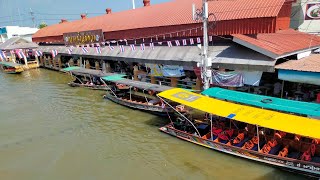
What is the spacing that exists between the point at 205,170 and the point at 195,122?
4.78 m

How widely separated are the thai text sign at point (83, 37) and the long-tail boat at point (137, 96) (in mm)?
12586

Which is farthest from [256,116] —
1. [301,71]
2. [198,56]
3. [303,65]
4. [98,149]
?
[198,56]

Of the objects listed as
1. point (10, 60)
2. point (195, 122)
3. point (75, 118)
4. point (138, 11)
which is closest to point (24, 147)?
point (75, 118)

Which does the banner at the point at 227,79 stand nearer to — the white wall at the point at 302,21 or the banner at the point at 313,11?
the banner at the point at 313,11

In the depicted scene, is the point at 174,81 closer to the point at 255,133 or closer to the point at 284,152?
the point at 255,133

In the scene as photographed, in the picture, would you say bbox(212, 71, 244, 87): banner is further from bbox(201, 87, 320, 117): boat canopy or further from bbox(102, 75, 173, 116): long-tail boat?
bbox(102, 75, 173, 116): long-tail boat

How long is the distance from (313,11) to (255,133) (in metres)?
18.4

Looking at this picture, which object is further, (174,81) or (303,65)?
(174,81)

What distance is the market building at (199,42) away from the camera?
2023cm

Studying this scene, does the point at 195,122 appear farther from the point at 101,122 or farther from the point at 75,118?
the point at 75,118

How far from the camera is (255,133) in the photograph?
15820 mm

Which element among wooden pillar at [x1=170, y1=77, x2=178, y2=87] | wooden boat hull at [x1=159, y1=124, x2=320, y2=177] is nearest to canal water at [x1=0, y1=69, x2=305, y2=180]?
wooden boat hull at [x1=159, y1=124, x2=320, y2=177]

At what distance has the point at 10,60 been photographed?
57188 mm

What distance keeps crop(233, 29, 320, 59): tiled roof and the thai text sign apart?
23.7 meters
